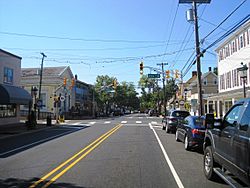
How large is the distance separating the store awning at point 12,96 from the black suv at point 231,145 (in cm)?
2154

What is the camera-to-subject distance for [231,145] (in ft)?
19.4

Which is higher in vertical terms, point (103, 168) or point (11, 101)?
point (11, 101)

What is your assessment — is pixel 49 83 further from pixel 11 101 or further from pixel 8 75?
pixel 11 101

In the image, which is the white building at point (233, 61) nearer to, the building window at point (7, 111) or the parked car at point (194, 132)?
the parked car at point (194, 132)

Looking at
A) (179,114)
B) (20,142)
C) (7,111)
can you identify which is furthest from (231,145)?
(7,111)

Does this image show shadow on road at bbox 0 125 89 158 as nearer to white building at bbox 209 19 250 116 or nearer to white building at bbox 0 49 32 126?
white building at bbox 0 49 32 126

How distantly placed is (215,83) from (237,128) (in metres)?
56.4

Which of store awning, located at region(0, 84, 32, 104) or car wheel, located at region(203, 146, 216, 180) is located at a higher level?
store awning, located at region(0, 84, 32, 104)

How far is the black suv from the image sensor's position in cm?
517

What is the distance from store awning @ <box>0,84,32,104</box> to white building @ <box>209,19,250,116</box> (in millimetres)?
19733

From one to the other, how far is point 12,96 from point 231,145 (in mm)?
24381

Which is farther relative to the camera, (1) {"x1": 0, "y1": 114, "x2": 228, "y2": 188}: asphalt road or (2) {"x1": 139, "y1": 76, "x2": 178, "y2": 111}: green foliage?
(2) {"x1": 139, "y1": 76, "x2": 178, "y2": 111}: green foliage

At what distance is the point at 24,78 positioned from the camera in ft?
193

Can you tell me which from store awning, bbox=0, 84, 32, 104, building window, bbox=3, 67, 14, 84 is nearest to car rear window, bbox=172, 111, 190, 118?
store awning, bbox=0, 84, 32, 104
